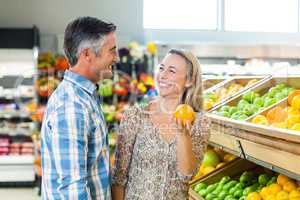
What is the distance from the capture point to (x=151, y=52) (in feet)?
27.2

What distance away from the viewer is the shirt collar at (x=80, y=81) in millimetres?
1893

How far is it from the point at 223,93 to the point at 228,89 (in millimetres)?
153

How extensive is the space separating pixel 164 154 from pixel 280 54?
7108 millimetres

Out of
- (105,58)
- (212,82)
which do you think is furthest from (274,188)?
(212,82)

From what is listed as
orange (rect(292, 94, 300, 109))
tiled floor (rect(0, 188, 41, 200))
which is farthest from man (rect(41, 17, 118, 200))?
tiled floor (rect(0, 188, 41, 200))

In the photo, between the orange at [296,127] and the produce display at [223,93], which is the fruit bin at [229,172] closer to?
the produce display at [223,93]

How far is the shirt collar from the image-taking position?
189 cm

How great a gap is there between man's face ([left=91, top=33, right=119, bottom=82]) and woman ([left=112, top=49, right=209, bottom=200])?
0.95 ft

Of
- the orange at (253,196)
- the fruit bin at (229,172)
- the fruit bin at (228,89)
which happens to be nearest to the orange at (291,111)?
the orange at (253,196)

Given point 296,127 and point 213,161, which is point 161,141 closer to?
point 296,127

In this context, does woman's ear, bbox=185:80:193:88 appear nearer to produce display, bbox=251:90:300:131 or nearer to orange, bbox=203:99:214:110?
produce display, bbox=251:90:300:131

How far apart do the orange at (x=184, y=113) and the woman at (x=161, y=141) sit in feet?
0.29

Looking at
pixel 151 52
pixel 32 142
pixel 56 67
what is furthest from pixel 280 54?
pixel 32 142

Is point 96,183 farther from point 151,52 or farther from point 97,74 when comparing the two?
point 151,52
